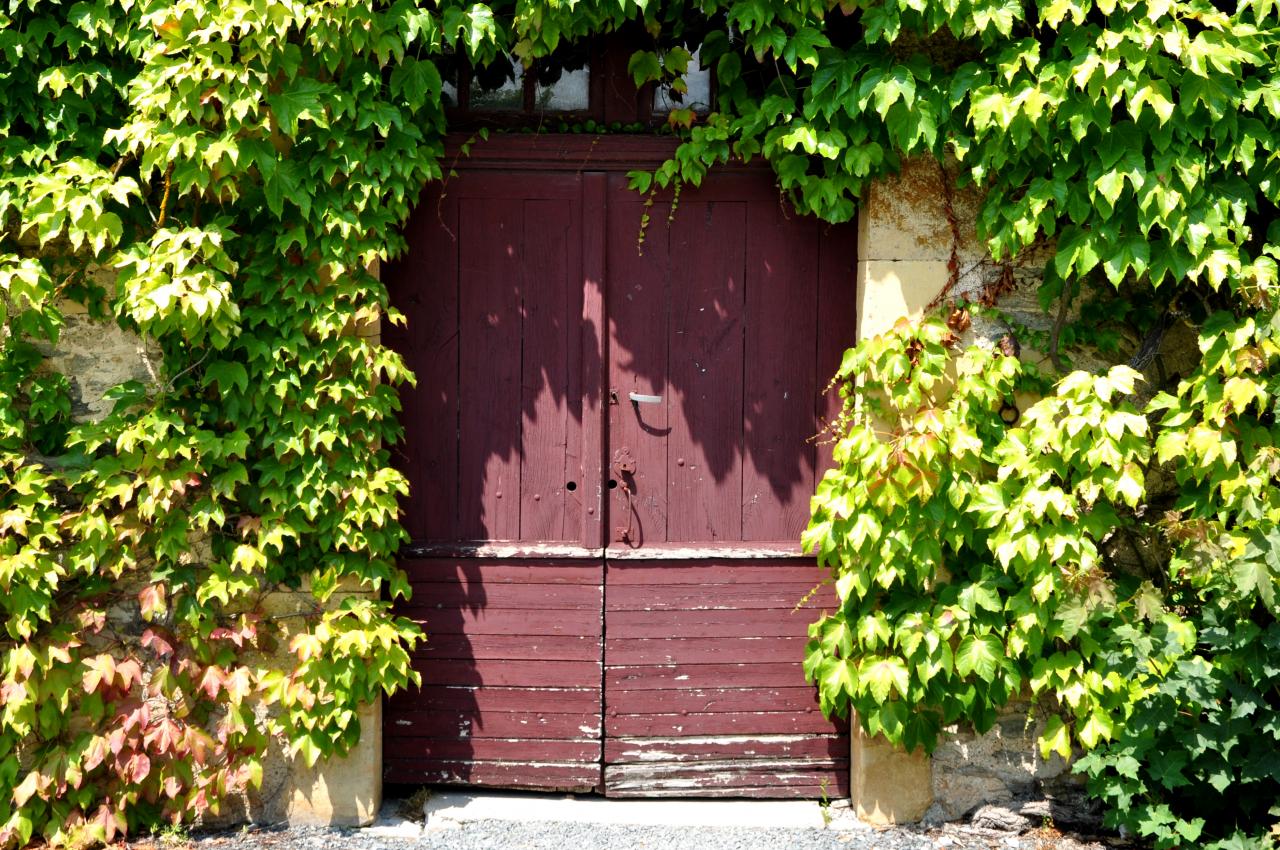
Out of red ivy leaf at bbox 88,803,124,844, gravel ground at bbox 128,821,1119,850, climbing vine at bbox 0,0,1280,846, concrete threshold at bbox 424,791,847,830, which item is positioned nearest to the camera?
climbing vine at bbox 0,0,1280,846

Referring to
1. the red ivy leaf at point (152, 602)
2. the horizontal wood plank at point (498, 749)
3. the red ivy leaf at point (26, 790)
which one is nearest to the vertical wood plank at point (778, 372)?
the horizontal wood plank at point (498, 749)

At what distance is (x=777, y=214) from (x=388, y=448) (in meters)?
1.67

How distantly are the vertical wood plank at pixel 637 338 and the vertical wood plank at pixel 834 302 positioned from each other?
1.87 ft

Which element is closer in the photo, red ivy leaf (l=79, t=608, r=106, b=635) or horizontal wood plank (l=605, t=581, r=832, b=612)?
red ivy leaf (l=79, t=608, r=106, b=635)

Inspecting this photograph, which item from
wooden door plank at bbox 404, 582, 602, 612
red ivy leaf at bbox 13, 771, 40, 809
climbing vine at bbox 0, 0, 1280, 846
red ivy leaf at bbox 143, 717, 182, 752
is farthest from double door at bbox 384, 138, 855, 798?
red ivy leaf at bbox 13, 771, 40, 809

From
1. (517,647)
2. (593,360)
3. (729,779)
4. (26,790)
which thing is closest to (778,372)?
(593,360)

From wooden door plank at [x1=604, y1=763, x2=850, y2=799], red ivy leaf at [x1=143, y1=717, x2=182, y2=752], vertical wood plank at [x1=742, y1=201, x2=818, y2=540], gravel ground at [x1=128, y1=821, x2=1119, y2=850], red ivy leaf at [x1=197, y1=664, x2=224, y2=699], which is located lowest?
gravel ground at [x1=128, y1=821, x2=1119, y2=850]

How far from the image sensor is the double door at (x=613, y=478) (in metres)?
4.08

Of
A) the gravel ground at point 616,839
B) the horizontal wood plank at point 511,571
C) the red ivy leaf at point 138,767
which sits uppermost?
the horizontal wood plank at point 511,571

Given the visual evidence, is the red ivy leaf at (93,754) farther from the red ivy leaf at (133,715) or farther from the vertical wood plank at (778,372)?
the vertical wood plank at (778,372)

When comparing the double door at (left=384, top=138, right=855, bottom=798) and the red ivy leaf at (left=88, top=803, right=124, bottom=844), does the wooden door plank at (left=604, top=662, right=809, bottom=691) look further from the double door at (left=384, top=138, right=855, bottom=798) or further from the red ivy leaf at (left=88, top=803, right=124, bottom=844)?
the red ivy leaf at (left=88, top=803, right=124, bottom=844)

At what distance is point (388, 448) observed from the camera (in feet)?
13.4

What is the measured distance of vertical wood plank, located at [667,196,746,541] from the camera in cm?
409

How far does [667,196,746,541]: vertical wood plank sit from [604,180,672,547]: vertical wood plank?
0.13 ft
